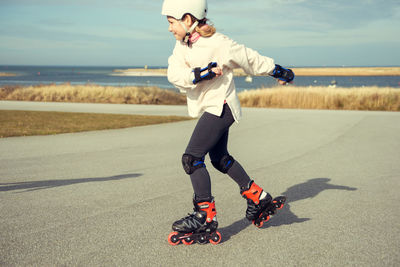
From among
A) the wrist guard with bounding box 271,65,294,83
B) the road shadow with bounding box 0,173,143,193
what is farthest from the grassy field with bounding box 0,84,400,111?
the wrist guard with bounding box 271,65,294,83

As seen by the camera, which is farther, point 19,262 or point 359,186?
point 359,186

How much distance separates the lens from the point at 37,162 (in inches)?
285

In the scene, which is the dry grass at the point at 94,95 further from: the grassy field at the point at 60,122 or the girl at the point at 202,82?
the girl at the point at 202,82

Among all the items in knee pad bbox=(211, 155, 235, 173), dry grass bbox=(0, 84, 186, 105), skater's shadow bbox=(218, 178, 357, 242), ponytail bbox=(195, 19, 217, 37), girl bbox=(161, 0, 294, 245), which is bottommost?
dry grass bbox=(0, 84, 186, 105)

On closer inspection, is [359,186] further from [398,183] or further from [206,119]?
[206,119]

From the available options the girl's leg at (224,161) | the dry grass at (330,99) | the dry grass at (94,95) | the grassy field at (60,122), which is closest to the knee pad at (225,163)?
the girl's leg at (224,161)

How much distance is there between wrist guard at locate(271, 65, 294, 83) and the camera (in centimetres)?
362

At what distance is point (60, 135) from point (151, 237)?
7793 mm

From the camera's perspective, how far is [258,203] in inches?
146

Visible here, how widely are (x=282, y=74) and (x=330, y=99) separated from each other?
2032 centimetres

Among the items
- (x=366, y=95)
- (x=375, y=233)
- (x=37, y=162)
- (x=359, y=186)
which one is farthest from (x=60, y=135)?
(x=366, y=95)

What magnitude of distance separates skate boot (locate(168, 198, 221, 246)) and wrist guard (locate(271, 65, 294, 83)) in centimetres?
117

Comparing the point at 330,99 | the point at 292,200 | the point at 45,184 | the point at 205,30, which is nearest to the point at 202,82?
the point at 205,30

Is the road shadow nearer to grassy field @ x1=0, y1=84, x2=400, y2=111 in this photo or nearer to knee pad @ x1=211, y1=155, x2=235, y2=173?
knee pad @ x1=211, y1=155, x2=235, y2=173
